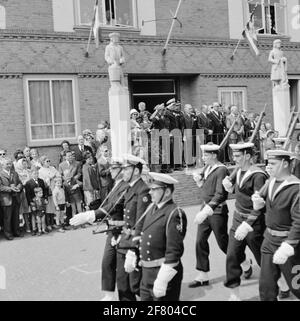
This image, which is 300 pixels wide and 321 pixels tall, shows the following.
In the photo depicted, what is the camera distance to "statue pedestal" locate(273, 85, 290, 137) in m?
19.4

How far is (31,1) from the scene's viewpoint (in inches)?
639

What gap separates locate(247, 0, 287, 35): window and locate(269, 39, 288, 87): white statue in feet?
8.80

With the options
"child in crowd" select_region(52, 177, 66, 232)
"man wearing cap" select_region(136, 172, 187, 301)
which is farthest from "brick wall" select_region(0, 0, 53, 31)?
"man wearing cap" select_region(136, 172, 187, 301)

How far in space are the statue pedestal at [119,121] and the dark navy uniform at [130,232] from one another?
25.2ft

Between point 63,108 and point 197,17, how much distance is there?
636 cm

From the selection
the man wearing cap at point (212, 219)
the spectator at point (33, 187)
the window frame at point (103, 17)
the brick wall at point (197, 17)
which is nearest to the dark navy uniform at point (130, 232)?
the man wearing cap at point (212, 219)

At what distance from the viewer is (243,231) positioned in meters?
6.32

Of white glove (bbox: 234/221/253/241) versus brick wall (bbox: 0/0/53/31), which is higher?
brick wall (bbox: 0/0/53/31)

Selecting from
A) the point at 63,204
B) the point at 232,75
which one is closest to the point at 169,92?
the point at 232,75

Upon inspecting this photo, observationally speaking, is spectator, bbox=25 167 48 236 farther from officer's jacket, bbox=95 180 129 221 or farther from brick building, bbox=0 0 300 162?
officer's jacket, bbox=95 180 129 221

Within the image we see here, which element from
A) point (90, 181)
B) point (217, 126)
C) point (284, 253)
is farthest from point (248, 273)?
point (217, 126)
